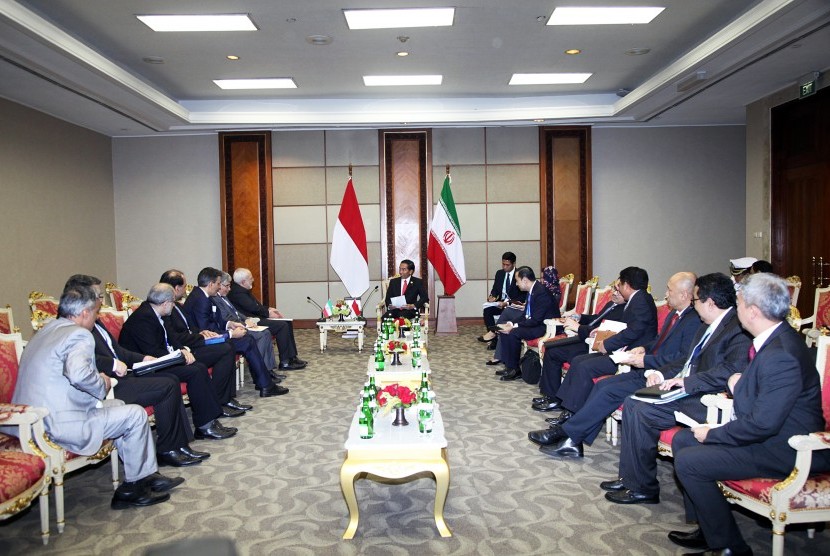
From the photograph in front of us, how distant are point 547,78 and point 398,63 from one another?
99.5 inches

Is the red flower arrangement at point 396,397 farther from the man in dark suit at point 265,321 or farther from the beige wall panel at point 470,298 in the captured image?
the beige wall panel at point 470,298

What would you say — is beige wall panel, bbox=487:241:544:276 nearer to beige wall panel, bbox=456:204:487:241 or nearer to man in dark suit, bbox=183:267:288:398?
beige wall panel, bbox=456:204:487:241

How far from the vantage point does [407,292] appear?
31.4ft

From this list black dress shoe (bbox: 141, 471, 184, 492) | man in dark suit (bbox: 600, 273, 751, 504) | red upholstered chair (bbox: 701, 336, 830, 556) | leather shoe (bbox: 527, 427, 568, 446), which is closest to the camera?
red upholstered chair (bbox: 701, 336, 830, 556)

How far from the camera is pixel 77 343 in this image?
336cm

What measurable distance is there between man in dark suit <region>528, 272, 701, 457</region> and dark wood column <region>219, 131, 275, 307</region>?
8.26 meters

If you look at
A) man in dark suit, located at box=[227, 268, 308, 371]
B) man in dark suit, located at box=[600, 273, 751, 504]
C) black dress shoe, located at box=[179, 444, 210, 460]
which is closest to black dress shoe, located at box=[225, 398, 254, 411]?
black dress shoe, located at box=[179, 444, 210, 460]

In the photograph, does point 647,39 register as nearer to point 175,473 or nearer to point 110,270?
point 175,473

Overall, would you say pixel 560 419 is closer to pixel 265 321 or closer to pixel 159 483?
pixel 159 483

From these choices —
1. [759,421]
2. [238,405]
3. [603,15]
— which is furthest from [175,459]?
[603,15]

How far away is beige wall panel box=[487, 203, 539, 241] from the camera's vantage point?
11.8m

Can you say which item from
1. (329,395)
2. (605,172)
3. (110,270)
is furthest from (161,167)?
(605,172)

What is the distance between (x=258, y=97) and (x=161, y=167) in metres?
2.54

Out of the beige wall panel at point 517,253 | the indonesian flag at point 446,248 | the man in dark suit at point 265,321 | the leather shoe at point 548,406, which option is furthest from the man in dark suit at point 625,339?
the beige wall panel at point 517,253
